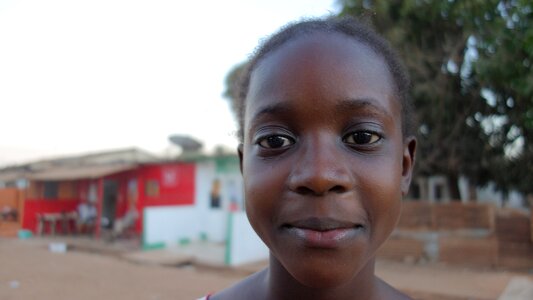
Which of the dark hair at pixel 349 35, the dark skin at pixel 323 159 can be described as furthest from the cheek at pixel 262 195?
the dark hair at pixel 349 35

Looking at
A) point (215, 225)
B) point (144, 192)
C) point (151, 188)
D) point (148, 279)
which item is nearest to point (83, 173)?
point (144, 192)

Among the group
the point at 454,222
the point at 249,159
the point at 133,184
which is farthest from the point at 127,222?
the point at 249,159

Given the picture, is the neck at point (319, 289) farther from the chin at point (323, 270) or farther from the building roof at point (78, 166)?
the building roof at point (78, 166)

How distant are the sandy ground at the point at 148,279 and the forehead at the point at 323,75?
20.5 feet

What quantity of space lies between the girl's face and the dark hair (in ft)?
0.11

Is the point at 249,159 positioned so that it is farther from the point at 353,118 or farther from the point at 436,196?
the point at 436,196

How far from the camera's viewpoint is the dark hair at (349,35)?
1101 millimetres

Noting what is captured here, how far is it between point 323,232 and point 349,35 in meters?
0.53

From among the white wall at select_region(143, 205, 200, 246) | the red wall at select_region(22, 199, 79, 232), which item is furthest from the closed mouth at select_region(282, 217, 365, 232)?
the red wall at select_region(22, 199, 79, 232)

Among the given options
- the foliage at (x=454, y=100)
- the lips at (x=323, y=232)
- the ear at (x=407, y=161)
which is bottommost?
the lips at (x=323, y=232)

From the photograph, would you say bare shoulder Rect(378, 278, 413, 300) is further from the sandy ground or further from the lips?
the sandy ground

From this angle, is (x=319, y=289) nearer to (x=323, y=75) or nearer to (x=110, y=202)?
(x=323, y=75)

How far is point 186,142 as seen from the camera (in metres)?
18.5

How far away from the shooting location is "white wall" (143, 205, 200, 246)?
12570 mm
